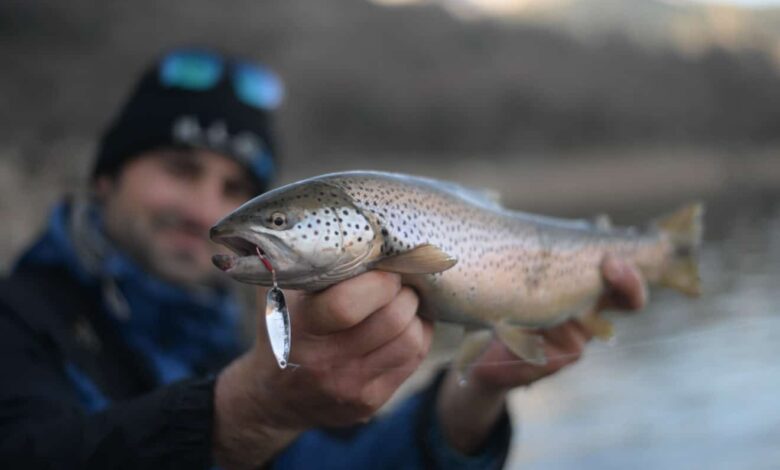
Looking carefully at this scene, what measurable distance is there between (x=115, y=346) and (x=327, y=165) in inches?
704

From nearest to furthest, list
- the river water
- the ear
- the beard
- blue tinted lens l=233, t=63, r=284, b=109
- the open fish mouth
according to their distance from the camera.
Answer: the open fish mouth
the beard
the ear
blue tinted lens l=233, t=63, r=284, b=109
the river water

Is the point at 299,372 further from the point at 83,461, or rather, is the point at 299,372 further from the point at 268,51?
the point at 268,51

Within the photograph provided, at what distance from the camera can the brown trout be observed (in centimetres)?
161

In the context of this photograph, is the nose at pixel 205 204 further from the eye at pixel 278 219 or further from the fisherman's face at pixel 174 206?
the eye at pixel 278 219

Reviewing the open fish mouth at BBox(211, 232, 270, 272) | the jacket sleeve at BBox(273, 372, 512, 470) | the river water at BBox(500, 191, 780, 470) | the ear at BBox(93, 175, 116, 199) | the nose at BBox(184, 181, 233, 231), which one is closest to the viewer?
the open fish mouth at BBox(211, 232, 270, 272)

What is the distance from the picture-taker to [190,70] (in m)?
4.11

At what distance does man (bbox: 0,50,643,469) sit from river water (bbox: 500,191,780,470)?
2.98 m

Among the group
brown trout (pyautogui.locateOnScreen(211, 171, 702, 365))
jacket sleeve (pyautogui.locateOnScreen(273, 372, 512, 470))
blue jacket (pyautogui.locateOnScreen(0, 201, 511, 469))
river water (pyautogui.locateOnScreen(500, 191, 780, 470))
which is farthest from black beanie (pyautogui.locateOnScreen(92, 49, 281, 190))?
river water (pyautogui.locateOnScreen(500, 191, 780, 470))

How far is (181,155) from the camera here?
382 cm

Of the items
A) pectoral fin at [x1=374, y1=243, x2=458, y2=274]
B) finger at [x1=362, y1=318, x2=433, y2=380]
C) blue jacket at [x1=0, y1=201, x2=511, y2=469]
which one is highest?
pectoral fin at [x1=374, y1=243, x2=458, y2=274]

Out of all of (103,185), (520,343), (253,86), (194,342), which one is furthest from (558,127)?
(520,343)

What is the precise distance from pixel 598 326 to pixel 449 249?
84cm

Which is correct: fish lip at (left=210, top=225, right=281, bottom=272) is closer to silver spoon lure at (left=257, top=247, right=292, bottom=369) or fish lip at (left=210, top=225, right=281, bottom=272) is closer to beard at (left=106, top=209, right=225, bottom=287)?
silver spoon lure at (left=257, top=247, right=292, bottom=369)

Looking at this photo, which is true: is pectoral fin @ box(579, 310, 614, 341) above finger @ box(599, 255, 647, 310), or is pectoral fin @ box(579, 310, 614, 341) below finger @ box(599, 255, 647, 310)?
below
